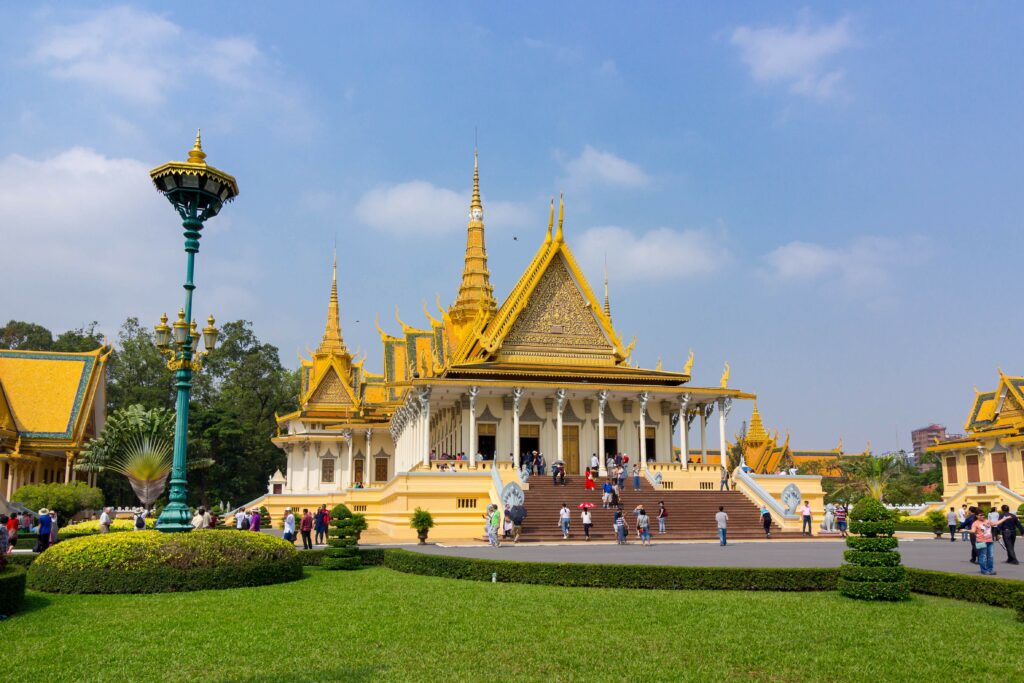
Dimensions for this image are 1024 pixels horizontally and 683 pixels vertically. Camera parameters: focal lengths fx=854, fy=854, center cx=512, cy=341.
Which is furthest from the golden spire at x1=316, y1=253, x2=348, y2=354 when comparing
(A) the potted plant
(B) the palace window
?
(A) the potted plant

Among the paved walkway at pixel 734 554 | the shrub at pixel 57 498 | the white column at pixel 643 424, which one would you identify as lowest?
the paved walkway at pixel 734 554

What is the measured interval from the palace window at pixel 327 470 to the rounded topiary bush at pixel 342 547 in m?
32.8

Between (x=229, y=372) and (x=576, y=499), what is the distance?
50825mm

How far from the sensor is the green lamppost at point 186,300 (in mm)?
15289

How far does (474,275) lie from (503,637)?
3979cm

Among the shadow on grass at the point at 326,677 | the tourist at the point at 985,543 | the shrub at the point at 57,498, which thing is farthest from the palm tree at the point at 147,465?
the tourist at the point at 985,543

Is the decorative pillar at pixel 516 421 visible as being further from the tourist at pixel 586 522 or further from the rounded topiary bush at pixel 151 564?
the rounded topiary bush at pixel 151 564

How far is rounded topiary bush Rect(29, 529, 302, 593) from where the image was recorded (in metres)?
13.2

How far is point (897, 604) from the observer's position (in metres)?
11.3

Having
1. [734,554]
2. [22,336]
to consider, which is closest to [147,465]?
[734,554]

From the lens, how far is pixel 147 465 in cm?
4009

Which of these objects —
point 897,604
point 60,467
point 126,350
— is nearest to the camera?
point 897,604

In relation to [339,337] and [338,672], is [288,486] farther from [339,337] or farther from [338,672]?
[338,672]

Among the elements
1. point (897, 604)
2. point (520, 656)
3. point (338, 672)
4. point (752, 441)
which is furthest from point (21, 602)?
point (752, 441)
